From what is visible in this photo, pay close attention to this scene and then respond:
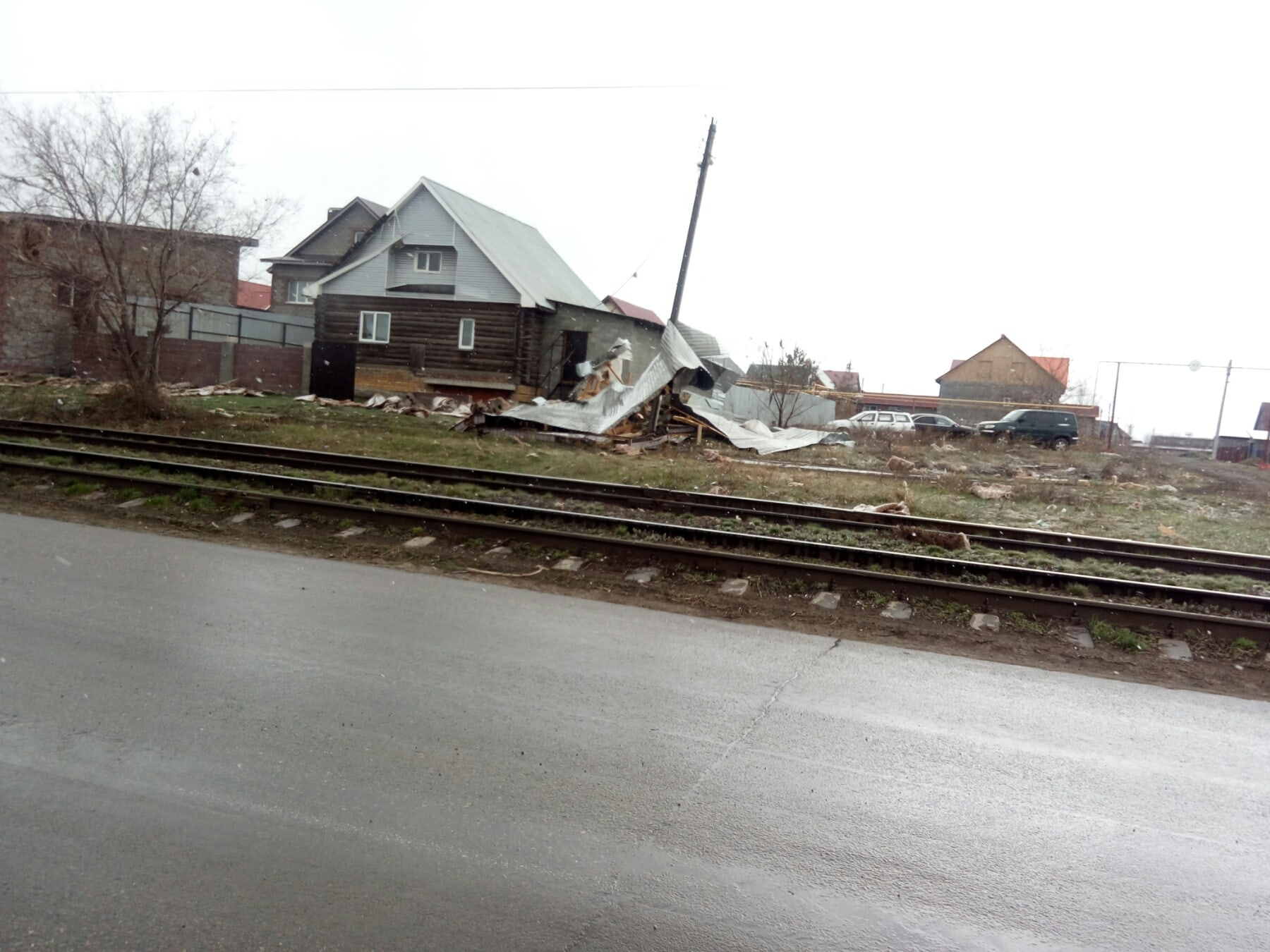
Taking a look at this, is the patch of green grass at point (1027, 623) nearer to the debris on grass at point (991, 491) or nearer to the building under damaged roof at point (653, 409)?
the debris on grass at point (991, 491)

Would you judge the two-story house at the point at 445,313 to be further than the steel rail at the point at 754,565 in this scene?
Yes

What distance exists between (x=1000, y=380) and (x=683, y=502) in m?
65.3

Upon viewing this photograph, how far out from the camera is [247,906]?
3.15 meters

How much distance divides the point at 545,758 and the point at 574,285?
116 feet

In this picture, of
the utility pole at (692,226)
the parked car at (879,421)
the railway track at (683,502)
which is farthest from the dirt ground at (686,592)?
the parked car at (879,421)

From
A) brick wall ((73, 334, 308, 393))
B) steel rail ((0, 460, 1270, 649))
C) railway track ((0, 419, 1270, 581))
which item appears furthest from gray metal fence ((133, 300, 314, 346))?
steel rail ((0, 460, 1270, 649))

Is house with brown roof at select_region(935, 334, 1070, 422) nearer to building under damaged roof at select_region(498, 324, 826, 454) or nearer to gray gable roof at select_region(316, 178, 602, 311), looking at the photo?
gray gable roof at select_region(316, 178, 602, 311)

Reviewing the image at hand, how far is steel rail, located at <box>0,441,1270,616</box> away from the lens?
8883 mm

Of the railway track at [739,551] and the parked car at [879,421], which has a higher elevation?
the parked car at [879,421]

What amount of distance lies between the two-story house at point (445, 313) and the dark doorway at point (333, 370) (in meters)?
0.06

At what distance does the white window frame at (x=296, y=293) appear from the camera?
165 feet

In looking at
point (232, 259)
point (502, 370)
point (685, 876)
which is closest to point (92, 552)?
point (685, 876)

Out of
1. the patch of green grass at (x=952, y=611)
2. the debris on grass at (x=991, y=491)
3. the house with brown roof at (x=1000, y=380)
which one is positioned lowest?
the patch of green grass at (x=952, y=611)

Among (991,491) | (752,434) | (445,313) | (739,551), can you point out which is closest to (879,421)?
(752,434)
